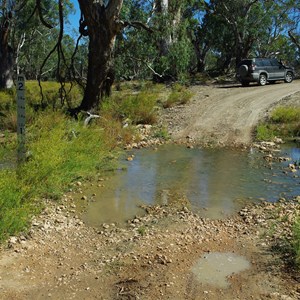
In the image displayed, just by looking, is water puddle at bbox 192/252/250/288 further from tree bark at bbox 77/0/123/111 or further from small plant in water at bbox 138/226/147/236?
tree bark at bbox 77/0/123/111

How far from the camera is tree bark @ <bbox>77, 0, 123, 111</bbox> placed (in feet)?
47.4

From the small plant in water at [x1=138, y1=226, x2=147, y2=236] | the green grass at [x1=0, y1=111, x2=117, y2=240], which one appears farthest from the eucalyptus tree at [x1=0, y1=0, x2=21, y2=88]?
the small plant in water at [x1=138, y1=226, x2=147, y2=236]

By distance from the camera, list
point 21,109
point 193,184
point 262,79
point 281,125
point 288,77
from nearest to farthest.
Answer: point 21,109 → point 193,184 → point 281,125 → point 262,79 → point 288,77

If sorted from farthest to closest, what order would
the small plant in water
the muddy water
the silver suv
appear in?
the silver suv
the muddy water
the small plant in water

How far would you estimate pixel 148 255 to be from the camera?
5645 mm

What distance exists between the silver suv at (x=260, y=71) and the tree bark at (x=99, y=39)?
38.5ft

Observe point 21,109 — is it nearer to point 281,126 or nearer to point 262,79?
point 281,126

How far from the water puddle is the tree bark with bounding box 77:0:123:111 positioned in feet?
35.1

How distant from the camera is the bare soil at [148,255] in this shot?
4.80m

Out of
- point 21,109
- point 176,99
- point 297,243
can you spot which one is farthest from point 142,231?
point 176,99

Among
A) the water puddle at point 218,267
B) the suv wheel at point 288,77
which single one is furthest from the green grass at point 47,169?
the suv wheel at point 288,77

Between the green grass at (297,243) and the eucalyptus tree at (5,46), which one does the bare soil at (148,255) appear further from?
the eucalyptus tree at (5,46)

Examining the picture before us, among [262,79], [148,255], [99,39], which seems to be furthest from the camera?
[262,79]

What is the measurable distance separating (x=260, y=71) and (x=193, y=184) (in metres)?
18.4
